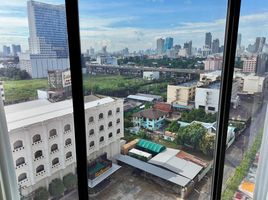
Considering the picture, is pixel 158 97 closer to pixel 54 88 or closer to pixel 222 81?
pixel 222 81

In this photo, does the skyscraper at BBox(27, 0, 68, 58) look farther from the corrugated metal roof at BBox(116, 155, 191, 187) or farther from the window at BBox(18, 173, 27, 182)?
the corrugated metal roof at BBox(116, 155, 191, 187)

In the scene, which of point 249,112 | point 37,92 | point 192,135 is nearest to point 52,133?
point 37,92

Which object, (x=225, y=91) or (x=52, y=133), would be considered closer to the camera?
(x=52, y=133)

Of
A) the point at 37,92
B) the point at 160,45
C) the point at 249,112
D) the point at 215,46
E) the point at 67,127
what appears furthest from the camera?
the point at 249,112

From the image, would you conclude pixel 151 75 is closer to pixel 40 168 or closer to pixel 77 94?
pixel 77 94

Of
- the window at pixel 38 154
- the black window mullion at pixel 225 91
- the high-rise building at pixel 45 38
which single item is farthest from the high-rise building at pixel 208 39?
the window at pixel 38 154

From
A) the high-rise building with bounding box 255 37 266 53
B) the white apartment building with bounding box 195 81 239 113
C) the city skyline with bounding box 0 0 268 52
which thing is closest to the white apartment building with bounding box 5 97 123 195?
the city skyline with bounding box 0 0 268 52

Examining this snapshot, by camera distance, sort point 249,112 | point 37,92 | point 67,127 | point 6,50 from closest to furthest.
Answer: point 6,50
point 37,92
point 67,127
point 249,112

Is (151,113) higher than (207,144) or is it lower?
higher
